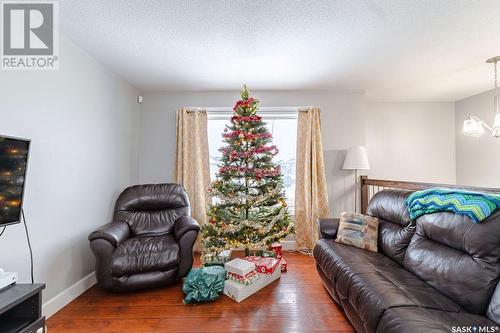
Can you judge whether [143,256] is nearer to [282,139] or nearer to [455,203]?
[282,139]

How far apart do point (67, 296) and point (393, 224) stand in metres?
3.26

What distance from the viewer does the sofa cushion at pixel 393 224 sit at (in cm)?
194

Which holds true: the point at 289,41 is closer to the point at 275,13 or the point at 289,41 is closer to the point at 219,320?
the point at 275,13

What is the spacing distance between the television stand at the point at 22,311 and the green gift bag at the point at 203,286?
102 cm

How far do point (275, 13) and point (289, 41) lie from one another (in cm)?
43

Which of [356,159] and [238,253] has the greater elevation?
[356,159]

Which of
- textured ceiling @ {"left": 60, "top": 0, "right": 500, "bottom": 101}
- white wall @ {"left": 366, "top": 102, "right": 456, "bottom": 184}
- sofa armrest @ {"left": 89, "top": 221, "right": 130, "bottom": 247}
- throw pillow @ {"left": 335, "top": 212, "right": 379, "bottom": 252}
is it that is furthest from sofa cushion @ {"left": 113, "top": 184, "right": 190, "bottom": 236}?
white wall @ {"left": 366, "top": 102, "right": 456, "bottom": 184}

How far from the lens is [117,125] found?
2998 mm

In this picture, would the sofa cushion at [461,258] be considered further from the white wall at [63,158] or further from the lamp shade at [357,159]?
the white wall at [63,158]

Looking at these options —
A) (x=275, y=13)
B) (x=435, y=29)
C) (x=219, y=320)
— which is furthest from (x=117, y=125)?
(x=435, y=29)

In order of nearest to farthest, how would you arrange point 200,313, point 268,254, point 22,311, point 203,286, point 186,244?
point 22,311, point 200,313, point 203,286, point 186,244, point 268,254

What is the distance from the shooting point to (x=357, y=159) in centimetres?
325

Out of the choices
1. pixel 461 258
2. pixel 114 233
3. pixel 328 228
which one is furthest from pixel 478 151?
pixel 114 233

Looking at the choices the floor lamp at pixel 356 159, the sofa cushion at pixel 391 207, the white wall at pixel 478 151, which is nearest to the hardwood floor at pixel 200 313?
the sofa cushion at pixel 391 207
